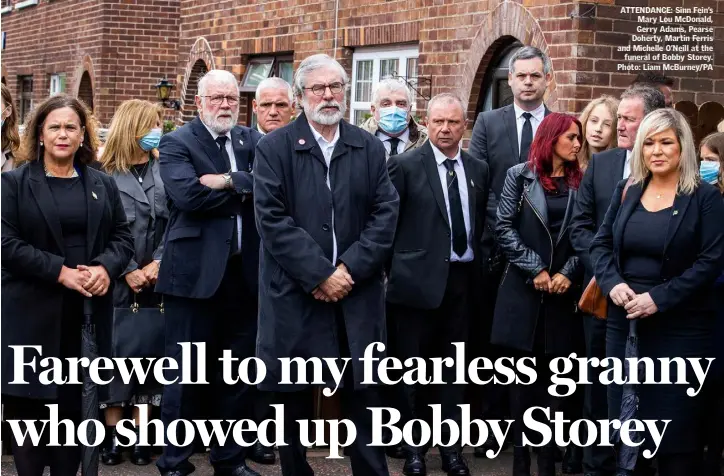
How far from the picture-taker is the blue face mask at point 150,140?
7.22m

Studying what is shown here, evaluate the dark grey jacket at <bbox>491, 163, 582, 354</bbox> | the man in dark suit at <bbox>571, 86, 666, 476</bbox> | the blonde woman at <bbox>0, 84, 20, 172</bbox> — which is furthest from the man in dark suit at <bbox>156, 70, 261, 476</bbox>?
the man in dark suit at <bbox>571, 86, 666, 476</bbox>

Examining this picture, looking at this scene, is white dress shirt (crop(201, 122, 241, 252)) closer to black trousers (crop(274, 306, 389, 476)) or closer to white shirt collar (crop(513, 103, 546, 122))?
black trousers (crop(274, 306, 389, 476))

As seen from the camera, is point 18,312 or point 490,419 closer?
point 18,312

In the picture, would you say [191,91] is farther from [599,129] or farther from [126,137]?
[599,129]

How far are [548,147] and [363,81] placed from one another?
22.7 feet

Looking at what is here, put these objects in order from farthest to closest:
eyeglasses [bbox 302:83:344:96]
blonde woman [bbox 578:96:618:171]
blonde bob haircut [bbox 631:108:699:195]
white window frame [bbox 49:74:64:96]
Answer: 1. white window frame [bbox 49:74:64:96]
2. blonde woman [bbox 578:96:618:171]
3. eyeglasses [bbox 302:83:344:96]
4. blonde bob haircut [bbox 631:108:699:195]

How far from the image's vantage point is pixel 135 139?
724cm

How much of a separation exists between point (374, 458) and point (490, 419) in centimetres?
173

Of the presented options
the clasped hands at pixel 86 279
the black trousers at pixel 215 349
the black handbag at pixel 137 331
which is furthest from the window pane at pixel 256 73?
the clasped hands at pixel 86 279

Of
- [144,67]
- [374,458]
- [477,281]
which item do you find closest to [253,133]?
[477,281]

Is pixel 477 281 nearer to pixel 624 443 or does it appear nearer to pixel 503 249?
pixel 503 249

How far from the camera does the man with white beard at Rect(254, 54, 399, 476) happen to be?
5.81 m

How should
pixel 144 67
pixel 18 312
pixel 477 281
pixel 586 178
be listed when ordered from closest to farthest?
1. pixel 18 312
2. pixel 586 178
3. pixel 477 281
4. pixel 144 67

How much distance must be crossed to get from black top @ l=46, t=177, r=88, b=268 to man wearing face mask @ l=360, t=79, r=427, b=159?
2.18 metres
